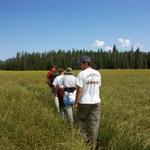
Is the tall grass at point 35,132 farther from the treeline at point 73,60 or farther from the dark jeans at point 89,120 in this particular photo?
the treeline at point 73,60

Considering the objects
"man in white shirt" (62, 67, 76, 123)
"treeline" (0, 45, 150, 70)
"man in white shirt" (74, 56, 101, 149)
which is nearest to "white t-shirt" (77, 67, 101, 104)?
"man in white shirt" (74, 56, 101, 149)

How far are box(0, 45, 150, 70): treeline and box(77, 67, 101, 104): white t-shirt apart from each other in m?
118

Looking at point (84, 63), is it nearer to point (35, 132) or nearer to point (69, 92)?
point (35, 132)

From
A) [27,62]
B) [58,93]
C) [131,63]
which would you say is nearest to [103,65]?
[131,63]

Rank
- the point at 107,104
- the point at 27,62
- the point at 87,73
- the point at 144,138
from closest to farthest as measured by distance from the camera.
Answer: the point at 144,138, the point at 87,73, the point at 107,104, the point at 27,62

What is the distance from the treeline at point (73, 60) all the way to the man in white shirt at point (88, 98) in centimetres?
11776

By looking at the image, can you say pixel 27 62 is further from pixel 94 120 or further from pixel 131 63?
pixel 94 120

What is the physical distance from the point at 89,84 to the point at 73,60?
13134cm

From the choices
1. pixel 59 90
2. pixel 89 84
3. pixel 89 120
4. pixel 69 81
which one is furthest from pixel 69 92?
pixel 89 84

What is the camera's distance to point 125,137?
7242 millimetres

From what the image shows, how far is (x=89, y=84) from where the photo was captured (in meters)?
8.17

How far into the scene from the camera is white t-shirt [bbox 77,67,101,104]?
26.5ft

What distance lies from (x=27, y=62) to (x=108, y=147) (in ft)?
455

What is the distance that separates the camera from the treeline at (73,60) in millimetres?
134000
